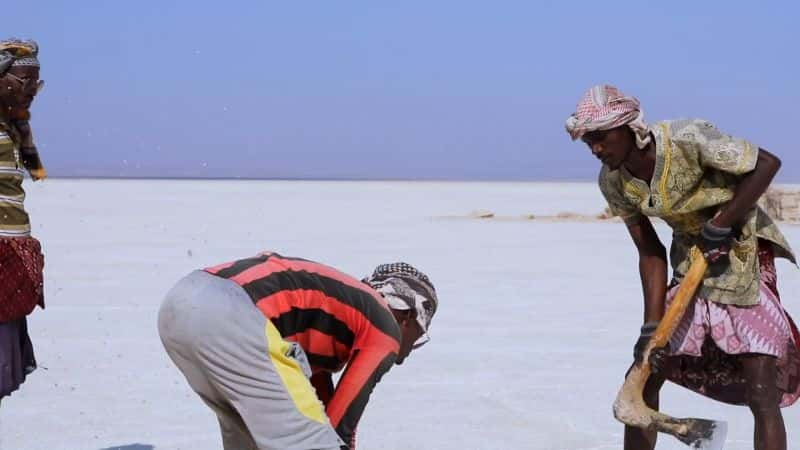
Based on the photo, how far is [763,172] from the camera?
413cm

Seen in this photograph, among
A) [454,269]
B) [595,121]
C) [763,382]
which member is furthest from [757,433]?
[454,269]

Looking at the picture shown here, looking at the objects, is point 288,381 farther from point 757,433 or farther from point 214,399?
point 757,433

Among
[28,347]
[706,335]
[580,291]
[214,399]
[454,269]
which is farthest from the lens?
[454,269]

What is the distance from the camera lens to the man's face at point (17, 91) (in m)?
4.54

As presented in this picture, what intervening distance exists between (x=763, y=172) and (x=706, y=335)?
2.09ft

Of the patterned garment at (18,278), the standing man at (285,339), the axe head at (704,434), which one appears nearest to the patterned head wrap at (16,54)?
the patterned garment at (18,278)

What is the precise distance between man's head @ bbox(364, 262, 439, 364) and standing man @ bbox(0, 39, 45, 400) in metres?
1.74

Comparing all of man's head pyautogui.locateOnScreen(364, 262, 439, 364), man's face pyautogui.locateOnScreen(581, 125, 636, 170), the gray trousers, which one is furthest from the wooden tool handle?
the gray trousers

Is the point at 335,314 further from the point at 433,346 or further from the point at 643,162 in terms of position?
the point at 433,346

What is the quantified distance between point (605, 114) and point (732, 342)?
0.91 meters

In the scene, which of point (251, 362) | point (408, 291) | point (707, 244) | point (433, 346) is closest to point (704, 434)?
point (707, 244)

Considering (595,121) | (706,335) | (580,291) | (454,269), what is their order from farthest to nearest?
(454,269), (580,291), (706,335), (595,121)

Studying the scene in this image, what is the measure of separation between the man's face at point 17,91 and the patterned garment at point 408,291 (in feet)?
5.97

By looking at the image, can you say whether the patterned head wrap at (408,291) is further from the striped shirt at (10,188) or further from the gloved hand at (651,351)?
the striped shirt at (10,188)
